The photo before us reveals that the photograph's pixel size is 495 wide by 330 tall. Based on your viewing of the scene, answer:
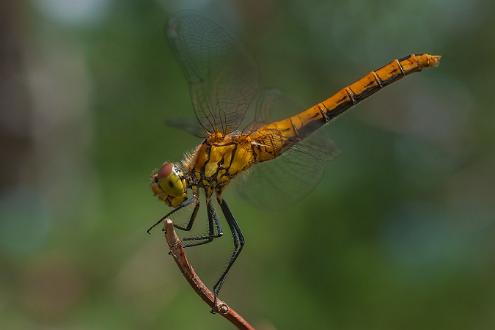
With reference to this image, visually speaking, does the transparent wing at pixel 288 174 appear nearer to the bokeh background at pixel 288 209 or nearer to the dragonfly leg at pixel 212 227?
the dragonfly leg at pixel 212 227

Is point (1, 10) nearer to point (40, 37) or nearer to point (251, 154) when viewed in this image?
point (40, 37)

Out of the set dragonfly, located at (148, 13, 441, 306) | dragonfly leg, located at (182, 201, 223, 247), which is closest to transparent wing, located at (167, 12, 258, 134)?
dragonfly, located at (148, 13, 441, 306)

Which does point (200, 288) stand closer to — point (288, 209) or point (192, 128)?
point (192, 128)

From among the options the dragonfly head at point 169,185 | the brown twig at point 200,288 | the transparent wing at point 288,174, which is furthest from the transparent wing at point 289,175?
the brown twig at point 200,288

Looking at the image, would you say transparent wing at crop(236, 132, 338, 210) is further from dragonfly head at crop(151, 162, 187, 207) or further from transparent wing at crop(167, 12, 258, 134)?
dragonfly head at crop(151, 162, 187, 207)

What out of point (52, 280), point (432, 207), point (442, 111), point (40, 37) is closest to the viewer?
point (52, 280)

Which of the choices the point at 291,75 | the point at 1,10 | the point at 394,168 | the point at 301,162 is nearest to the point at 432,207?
the point at 394,168
